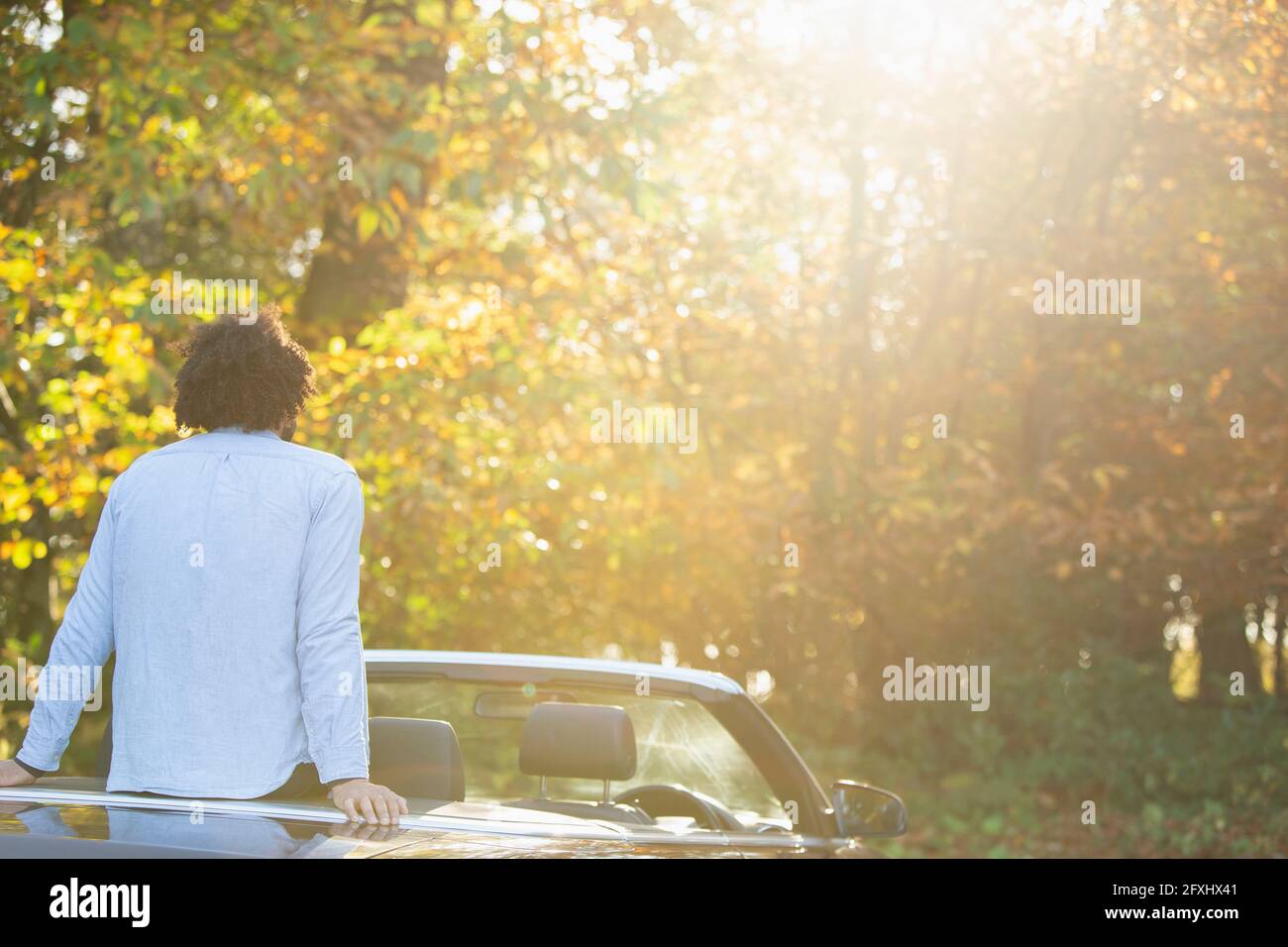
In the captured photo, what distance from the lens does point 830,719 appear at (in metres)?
13.2

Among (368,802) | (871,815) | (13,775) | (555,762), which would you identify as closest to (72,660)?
(13,775)

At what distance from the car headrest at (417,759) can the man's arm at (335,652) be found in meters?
0.53

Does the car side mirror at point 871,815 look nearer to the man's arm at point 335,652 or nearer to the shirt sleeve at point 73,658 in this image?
the man's arm at point 335,652

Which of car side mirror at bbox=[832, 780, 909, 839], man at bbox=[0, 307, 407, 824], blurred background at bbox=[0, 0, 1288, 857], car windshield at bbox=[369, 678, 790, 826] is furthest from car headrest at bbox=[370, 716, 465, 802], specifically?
blurred background at bbox=[0, 0, 1288, 857]

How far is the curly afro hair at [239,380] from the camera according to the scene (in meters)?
3.25

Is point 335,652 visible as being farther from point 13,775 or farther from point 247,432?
point 13,775

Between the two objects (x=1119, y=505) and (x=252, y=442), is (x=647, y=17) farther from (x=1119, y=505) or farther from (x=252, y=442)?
(x=252, y=442)

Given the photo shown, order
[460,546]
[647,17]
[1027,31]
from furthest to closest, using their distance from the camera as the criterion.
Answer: [1027,31], [460,546], [647,17]

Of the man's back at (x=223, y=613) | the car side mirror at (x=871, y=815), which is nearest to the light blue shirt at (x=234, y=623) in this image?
the man's back at (x=223, y=613)

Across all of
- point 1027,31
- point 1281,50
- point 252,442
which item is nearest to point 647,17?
point 1027,31

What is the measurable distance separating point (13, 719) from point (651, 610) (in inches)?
202

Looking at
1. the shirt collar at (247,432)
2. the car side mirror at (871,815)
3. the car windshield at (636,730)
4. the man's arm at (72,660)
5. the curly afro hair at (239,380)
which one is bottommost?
the car side mirror at (871,815)

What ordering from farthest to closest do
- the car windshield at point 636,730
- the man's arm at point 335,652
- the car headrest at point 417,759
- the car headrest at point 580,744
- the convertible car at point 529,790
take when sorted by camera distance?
the car windshield at point 636,730 < the car headrest at point 580,744 < the car headrest at point 417,759 < the man's arm at point 335,652 < the convertible car at point 529,790

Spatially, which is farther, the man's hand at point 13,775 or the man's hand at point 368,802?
the man's hand at point 13,775
